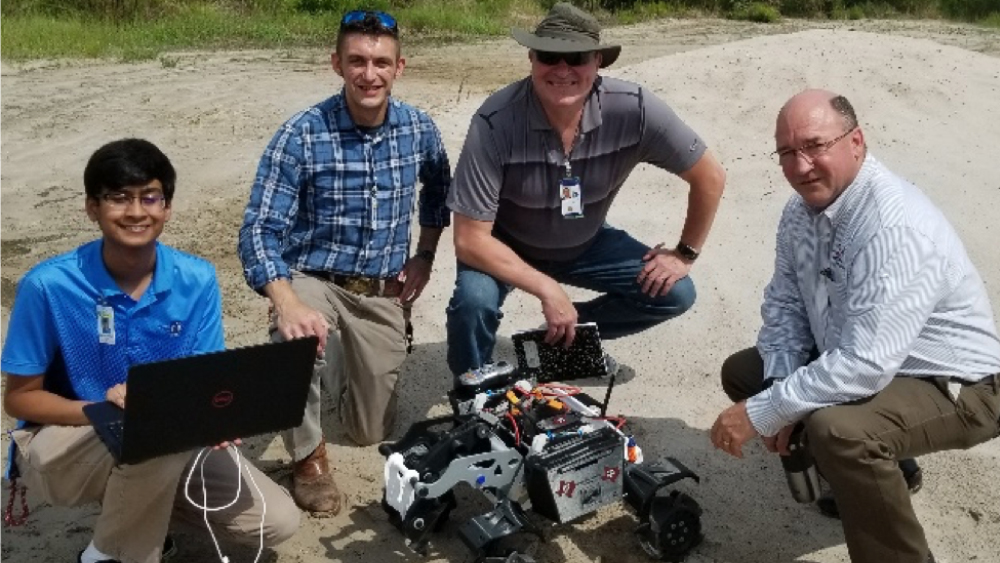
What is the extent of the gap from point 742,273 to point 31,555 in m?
4.17

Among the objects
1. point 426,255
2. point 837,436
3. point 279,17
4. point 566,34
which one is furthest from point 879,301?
point 279,17

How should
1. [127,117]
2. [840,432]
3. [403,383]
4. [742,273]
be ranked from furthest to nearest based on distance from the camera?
1. [127,117]
2. [742,273]
3. [403,383]
4. [840,432]

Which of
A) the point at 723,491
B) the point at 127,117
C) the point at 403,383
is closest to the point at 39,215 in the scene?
the point at 127,117

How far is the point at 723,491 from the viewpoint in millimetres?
3912

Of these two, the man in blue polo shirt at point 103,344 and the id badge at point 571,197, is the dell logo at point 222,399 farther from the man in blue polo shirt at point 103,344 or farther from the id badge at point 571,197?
the id badge at point 571,197

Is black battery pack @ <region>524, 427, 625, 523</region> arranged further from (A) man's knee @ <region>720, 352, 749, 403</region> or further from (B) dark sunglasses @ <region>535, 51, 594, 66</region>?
(B) dark sunglasses @ <region>535, 51, 594, 66</region>

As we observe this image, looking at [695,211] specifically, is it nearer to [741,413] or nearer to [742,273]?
[741,413]

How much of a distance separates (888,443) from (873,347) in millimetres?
323

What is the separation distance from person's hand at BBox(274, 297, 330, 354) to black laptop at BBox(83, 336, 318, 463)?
0.55 m

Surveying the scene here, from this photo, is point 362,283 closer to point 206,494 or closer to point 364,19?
point 364,19

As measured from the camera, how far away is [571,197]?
415cm

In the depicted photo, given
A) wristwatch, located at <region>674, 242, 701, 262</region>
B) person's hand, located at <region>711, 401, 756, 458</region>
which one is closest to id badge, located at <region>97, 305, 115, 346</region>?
person's hand, located at <region>711, 401, 756, 458</region>

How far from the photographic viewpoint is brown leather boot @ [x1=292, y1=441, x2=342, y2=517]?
12.2ft

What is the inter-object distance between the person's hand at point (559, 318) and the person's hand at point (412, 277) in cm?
70
